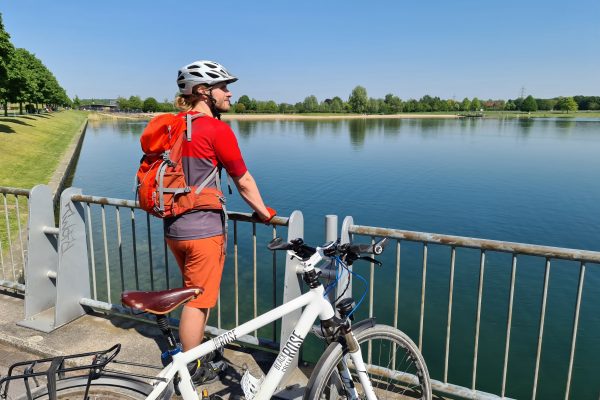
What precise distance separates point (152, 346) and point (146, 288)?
5.49 m

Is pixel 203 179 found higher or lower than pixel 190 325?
higher

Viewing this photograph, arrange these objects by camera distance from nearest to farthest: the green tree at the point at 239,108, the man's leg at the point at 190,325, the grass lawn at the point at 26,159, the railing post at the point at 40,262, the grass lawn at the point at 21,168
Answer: the man's leg at the point at 190,325
the railing post at the point at 40,262
the grass lawn at the point at 21,168
the grass lawn at the point at 26,159
the green tree at the point at 239,108

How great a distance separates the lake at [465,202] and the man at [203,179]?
5178 mm

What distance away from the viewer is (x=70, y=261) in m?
4.12

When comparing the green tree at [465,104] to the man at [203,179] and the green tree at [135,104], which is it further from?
the man at [203,179]

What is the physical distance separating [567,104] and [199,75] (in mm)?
190858

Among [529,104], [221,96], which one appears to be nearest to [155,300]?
[221,96]

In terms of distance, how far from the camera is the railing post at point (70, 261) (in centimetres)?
401

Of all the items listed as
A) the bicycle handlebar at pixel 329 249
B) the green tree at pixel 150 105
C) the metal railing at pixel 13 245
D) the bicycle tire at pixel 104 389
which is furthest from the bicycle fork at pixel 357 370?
the green tree at pixel 150 105

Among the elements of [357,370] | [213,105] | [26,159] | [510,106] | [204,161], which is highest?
[510,106]

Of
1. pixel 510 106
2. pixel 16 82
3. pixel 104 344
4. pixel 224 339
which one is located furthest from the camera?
pixel 510 106

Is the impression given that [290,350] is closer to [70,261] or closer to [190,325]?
[190,325]

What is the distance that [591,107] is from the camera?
16675 cm

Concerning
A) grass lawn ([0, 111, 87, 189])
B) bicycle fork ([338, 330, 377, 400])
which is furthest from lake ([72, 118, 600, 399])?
bicycle fork ([338, 330, 377, 400])
